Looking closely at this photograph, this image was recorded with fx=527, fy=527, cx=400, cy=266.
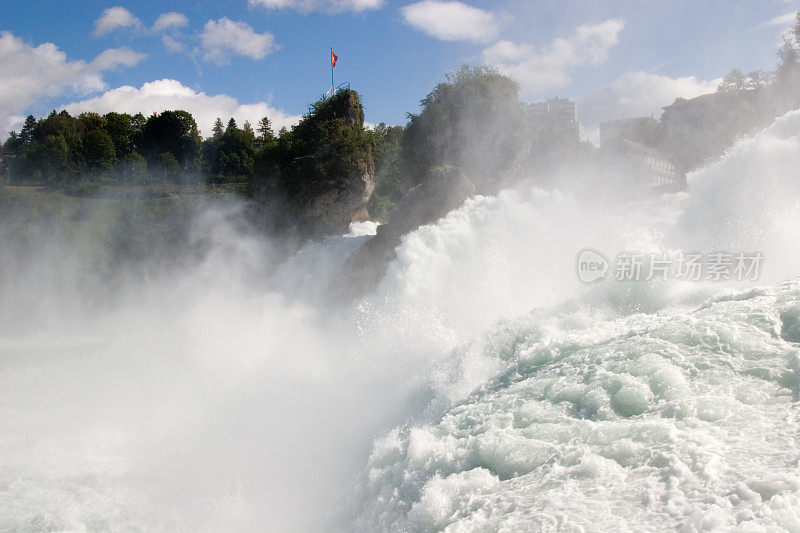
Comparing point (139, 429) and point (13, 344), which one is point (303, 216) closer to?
point (139, 429)

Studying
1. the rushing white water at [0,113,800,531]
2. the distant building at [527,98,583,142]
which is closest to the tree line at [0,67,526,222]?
the rushing white water at [0,113,800,531]

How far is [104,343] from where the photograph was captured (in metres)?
15.4

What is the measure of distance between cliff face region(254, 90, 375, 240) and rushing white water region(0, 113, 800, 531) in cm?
102

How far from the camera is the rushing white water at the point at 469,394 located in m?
3.41

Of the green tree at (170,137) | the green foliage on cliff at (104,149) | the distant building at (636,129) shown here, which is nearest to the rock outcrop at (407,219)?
the green foliage on cliff at (104,149)

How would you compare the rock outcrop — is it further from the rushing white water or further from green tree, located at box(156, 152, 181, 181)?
green tree, located at box(156, 152, 181, 181)

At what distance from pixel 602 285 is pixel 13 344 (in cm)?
1704

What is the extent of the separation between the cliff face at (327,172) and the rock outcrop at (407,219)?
276 centimetres

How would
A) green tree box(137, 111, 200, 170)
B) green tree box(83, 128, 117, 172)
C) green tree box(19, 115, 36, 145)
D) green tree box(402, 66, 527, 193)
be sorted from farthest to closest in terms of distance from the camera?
green tree box(19, 115, 36, 145) → green tree box(137, 111, 200, 170) → green tree box(83, 128, 117, 172) → green tree box(402, 66, 527, 193)

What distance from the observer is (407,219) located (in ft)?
39.2

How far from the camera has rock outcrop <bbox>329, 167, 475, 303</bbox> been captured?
11.6 metres

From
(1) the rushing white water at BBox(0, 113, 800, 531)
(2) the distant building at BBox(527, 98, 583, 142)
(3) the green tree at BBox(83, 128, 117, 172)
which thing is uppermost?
(2) the distant building at BBox(527, 98, 583, 142)

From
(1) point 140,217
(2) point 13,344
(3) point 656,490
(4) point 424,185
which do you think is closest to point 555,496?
(3) point 656,490

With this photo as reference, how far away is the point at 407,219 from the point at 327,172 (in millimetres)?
3919
